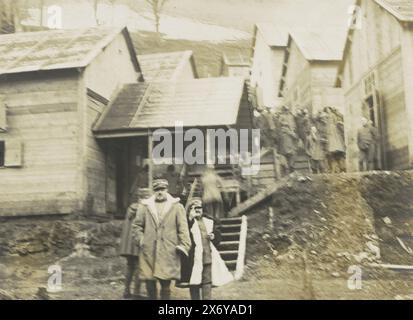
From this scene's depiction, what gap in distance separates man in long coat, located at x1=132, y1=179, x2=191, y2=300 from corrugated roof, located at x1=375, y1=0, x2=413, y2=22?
4912mm

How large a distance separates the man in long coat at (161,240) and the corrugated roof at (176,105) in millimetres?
1592

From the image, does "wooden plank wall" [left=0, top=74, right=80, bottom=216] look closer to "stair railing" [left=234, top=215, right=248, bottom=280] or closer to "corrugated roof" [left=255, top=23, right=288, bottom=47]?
"stair railing" [left=234, top=215, right=248, bottom=280]

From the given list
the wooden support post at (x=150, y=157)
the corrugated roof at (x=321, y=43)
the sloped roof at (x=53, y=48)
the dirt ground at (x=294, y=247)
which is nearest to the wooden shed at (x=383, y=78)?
the corrugated roof at (x=321, y=43)

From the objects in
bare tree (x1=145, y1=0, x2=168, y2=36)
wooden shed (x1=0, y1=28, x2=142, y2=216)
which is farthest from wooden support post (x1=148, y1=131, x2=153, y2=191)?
bare tree (x1=145, y1=0, x2=168, y2=36)

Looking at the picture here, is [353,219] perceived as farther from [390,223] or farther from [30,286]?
[30,286]

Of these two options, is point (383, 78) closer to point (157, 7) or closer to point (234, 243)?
point (234, 243)

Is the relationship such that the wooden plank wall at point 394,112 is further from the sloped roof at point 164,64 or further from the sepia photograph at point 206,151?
the sloped roof at point 164,64

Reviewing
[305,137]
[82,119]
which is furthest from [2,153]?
[305,137]

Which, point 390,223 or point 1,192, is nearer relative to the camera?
point 390,223

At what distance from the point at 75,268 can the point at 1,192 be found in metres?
1.89

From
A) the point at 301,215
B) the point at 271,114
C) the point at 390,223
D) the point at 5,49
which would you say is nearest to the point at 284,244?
the point at 301,215

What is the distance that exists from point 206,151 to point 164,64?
2.30m

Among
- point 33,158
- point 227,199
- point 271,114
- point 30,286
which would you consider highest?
point 271,114

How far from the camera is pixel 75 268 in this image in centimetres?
834
